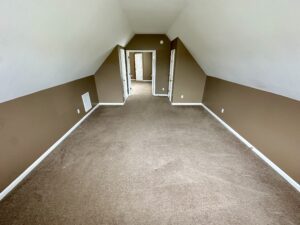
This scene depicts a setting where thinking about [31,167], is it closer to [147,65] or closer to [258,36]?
[258,36]

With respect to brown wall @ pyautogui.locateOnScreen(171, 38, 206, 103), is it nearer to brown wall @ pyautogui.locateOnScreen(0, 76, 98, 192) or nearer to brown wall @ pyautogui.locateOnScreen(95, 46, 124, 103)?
brown wall @ pyautogui.locateOnScreen(95, 46, 124, 103)

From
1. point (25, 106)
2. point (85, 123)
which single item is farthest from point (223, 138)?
point (25, 106)

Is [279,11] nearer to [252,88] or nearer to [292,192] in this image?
[252,88]

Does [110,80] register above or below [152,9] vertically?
below

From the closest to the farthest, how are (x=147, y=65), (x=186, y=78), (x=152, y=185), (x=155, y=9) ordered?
(x=152, y=185)
(x=155, y=9)
(x=186, y=78)
(x=147, y=65)

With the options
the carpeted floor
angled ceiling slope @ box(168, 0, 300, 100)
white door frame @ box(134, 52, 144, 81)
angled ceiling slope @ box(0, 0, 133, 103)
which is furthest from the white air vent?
white door frame @ box(134, 52, 144, 81)

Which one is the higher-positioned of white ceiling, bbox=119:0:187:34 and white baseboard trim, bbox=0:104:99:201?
white ceiling, bbox=119:0:187:34

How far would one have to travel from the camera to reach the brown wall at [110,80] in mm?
4441

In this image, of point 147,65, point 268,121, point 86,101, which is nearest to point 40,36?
point 86,101

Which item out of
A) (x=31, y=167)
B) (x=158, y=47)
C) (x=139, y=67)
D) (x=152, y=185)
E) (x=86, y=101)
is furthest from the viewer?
(x=139, y=67)

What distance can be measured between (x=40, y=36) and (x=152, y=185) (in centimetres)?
210

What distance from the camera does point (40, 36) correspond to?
4.62 feet

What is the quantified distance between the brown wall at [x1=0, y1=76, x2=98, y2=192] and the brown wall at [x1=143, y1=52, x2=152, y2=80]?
6369 mm

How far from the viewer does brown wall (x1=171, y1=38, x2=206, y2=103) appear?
4.33m
